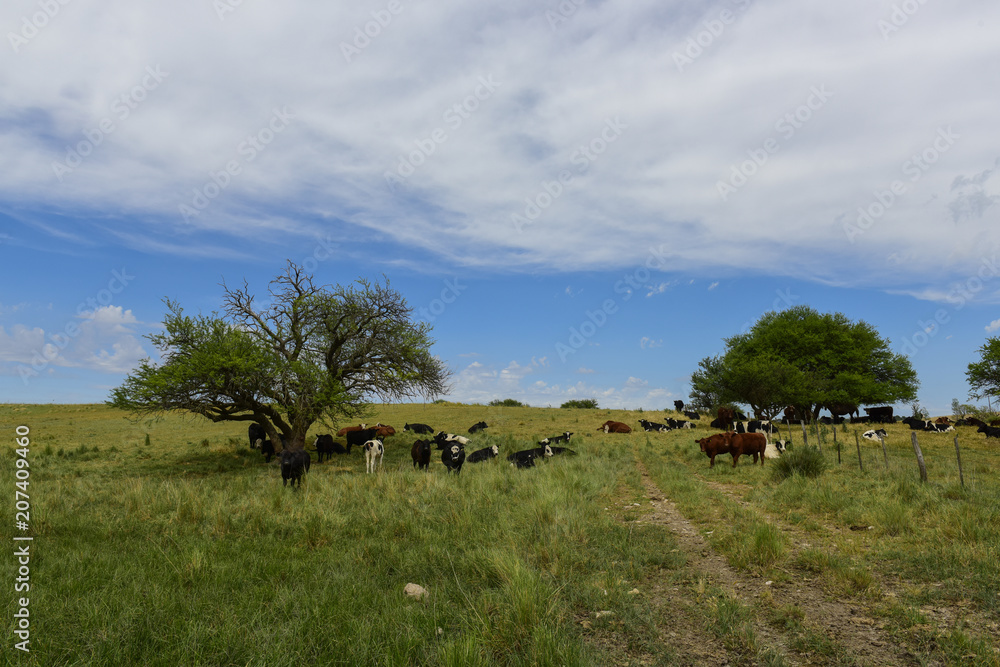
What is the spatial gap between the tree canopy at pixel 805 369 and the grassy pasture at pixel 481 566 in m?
31.0

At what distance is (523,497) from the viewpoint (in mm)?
11703

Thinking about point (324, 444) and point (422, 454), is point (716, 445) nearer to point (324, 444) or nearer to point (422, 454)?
point (422, 454)

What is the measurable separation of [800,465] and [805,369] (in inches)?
1621

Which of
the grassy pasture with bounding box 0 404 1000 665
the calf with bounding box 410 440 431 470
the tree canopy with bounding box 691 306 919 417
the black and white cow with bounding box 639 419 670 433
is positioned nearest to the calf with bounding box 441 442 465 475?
the calf with bounding box 410 440 431 470

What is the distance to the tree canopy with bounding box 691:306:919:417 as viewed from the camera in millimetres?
→ 44156

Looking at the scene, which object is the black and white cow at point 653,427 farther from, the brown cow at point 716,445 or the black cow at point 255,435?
the black cow at point 255,435

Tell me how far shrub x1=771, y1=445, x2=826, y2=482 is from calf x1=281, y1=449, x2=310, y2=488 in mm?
13679

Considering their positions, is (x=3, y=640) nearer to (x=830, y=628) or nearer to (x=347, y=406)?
(x=830, y=628)

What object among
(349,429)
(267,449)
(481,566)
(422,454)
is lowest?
(481,566)

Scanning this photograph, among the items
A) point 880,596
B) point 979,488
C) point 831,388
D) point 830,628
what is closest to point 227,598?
point 830,628

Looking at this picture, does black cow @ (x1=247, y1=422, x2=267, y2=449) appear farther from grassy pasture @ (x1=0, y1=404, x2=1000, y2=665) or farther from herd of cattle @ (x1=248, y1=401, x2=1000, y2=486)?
grassy pasture @ (x1=0, y1=404, x2=1000, y2=665)

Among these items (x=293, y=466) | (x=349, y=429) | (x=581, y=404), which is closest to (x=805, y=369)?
(x=581, y=404)

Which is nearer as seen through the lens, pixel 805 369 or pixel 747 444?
pixel 747 444

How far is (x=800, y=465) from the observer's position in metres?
14.5
